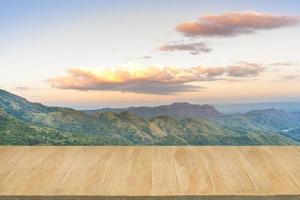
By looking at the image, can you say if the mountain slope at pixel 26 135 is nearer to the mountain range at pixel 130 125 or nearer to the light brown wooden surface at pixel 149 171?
the mountain range at pixel 130 125

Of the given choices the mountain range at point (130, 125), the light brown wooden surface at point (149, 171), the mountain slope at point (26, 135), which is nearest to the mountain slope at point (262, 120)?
the mountain range at point (130, 125)

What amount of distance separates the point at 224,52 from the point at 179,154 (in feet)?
31.9

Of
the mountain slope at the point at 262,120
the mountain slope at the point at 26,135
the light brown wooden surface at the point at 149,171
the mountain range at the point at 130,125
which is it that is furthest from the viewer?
the mountain slope at the point at 262,120

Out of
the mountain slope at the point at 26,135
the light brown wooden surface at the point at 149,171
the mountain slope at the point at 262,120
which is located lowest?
the mountain slope at the point at 262,120

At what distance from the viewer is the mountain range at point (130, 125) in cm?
1728

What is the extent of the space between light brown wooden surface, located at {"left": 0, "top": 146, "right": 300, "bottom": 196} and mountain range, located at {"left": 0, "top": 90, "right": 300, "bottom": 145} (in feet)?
37.4

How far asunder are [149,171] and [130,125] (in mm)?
23693

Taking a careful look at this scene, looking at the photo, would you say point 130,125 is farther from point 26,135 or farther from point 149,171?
point 149,171

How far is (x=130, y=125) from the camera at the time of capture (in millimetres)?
25969

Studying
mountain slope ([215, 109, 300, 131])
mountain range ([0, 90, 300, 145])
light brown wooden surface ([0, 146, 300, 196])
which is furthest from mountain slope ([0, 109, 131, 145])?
light brown wooden surface ([0, 146, 300, 196])

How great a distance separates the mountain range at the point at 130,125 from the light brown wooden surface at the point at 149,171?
11387 mm

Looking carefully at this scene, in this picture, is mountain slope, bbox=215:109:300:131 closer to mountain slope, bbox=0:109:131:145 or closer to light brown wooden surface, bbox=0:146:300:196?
mountain slope, bbox=0:109:131:145

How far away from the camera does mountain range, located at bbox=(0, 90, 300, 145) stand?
56.7ft

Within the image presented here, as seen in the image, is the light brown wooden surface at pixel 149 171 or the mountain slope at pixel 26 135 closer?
the light brown wooden surface at pixel 149 171
